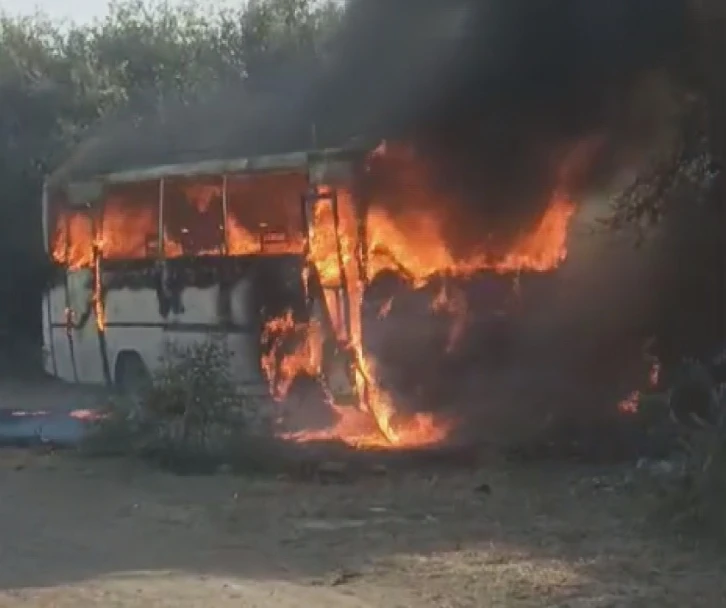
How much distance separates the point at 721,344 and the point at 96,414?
492cm

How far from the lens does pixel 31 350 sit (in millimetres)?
22500

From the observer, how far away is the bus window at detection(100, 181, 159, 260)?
1537cm

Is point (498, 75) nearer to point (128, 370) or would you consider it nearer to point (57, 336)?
point (128, 370)

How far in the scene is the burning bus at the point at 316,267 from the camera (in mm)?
12766

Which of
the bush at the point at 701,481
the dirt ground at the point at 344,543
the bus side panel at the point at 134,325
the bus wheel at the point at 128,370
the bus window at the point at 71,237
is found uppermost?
the bus window at the point at 71,237

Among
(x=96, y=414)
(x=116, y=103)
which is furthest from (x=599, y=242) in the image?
(x=116, y=103)

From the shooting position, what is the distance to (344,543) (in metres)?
8.60

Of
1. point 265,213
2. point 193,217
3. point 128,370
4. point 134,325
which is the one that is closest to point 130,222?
point 134,325

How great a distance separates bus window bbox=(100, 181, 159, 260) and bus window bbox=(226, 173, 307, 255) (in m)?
1.28

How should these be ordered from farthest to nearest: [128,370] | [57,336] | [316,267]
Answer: [57,336]
[128,370]
[316,267]

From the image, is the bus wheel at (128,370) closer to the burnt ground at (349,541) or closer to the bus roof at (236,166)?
the bus roof at (236,166)

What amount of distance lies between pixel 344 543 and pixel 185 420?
3278mm

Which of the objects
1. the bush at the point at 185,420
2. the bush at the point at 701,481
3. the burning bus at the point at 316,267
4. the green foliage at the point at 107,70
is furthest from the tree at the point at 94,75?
the bush at the point at 701,481

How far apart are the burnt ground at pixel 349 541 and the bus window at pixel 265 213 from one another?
2835 mm
